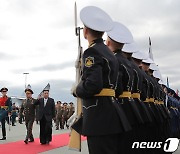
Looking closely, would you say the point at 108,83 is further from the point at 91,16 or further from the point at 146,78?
the point at 146,78

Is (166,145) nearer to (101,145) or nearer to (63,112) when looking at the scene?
(101,145)

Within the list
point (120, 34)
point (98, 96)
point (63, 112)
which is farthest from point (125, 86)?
point (63, 112)

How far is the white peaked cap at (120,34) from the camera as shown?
4.61m

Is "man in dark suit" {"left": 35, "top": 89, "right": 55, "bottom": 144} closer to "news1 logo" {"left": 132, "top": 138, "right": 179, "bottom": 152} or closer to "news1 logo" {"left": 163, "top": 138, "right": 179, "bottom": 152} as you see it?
"news1 logo" {"left": 132, "top": 138, "right": 179, "bottom": 152}

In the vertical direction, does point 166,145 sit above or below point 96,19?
below

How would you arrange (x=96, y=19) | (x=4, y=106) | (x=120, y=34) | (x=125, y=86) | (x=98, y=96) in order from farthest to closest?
(x=4, y=106), (x=120, y=34), (x=125, y=86), (x=96, y=19), (x=98, y=96)

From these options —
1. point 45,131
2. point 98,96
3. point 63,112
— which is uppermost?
point 63,112

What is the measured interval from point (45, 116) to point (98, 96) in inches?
324

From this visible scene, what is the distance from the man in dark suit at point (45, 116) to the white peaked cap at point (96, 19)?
782 cm

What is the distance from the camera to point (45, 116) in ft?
38.3

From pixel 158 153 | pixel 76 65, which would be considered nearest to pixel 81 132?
pixel 76 65

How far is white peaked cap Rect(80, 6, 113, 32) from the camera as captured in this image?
12.7ft

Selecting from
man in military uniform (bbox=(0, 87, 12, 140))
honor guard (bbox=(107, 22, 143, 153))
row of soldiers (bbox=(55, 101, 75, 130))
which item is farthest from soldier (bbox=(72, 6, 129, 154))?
row of soldiers (bbox=(55, 101, 75, 130))

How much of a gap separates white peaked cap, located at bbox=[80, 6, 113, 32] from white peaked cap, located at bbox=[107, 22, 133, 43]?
380mm
